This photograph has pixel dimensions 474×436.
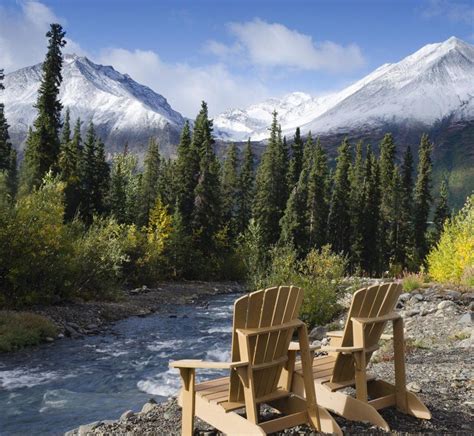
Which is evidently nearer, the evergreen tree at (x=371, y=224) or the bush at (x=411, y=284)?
the bush at (x=411, y=284)

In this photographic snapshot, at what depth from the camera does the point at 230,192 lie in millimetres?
58875

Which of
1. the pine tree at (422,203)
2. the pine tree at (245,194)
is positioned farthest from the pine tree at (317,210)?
the pine tree at (422,203)

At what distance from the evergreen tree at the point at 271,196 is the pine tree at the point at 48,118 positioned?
69.4ft

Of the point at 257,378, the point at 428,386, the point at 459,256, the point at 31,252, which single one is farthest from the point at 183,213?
the point at 257,378

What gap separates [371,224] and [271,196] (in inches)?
429

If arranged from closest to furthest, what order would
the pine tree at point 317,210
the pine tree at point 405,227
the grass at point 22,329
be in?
1. the grass at point 22,329
2. the pine tree at point 317,210
3. the pine tree at point 405,227

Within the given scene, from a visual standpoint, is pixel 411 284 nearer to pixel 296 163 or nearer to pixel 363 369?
pixel 363 369

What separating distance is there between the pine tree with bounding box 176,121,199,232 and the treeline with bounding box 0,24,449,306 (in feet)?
0.33

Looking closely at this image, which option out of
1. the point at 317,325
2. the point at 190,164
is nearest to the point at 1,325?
the point at 317,325

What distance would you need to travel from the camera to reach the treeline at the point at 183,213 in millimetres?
20047

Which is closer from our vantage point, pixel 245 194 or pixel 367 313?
pixel 367 313

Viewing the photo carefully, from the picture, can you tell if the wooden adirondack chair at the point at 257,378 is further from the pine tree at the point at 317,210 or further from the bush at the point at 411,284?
the pine tree at the point at 317,210

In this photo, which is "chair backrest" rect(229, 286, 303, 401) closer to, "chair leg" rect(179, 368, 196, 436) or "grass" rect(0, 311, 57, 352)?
"chair leg" rect(179, 368, 196, 436)

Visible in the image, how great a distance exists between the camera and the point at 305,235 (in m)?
47.5
